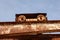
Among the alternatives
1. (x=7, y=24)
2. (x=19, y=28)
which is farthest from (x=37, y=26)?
(x=7, y=24)

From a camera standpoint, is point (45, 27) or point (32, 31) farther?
point (45, 27)

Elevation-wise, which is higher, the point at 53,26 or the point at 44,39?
the point at 53,26

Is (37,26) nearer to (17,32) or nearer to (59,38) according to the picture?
(17,32)

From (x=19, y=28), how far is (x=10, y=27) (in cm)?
36

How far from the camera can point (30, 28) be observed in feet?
19.0

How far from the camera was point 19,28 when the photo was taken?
5809 mm

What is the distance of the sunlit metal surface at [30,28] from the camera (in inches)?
221

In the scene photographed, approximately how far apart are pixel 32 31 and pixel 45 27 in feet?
2.09

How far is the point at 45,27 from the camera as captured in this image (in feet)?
19.2

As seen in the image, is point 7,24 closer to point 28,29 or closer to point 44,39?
point 28,29

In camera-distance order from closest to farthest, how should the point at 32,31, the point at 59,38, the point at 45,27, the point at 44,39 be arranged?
the point at 32,31 < the point at 45,27 < the point at 59,38 < the point at 44,39

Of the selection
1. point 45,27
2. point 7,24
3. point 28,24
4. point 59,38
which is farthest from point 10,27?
point 59,38

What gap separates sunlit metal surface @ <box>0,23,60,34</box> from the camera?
221 inches

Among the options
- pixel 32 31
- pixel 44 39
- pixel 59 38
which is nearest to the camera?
pixel 32 31
